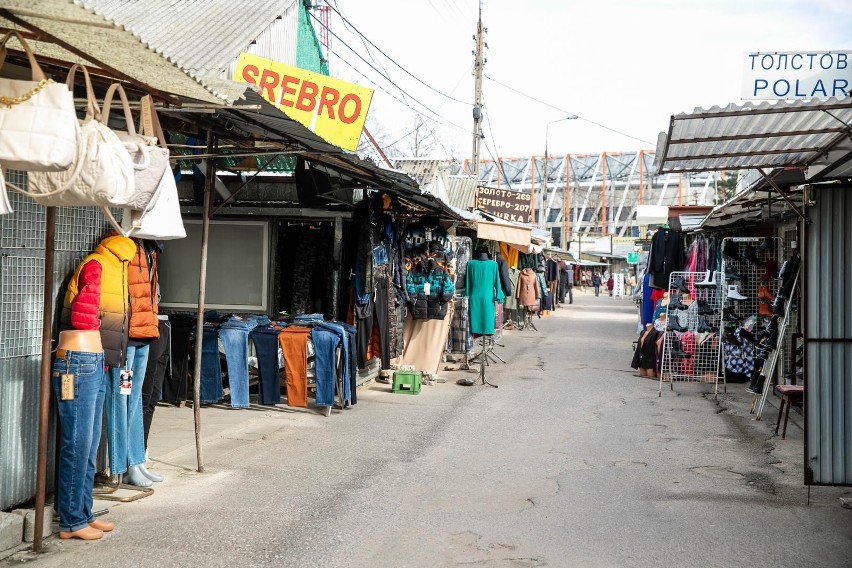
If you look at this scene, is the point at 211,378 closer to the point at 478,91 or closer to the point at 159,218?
the point at 159,218

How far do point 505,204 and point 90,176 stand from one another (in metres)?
20.0

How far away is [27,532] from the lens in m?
5.30

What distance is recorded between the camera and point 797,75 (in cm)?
697

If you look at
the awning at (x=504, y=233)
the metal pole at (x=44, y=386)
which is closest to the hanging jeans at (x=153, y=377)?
the metal pole at (x=44, y=386)

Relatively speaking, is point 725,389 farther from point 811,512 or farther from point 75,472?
point 75,472

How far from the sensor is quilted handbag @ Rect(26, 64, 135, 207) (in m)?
4.06

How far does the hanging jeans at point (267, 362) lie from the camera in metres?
10.3

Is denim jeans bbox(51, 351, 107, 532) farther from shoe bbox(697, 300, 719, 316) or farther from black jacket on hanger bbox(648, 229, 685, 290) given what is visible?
black jacket on hanger bbox(648, 229, 685, 290)

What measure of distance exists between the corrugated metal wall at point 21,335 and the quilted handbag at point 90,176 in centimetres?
162

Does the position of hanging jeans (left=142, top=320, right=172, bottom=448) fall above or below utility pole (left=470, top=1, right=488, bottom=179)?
below

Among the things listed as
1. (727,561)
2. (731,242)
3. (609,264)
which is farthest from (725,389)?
(609,264)

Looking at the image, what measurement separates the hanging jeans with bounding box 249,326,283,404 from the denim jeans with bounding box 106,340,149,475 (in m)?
3.59

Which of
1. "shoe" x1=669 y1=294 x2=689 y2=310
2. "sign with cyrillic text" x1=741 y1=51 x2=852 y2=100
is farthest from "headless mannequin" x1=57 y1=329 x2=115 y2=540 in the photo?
"shoe" x1=669 y1=294 x2=689 y2=310

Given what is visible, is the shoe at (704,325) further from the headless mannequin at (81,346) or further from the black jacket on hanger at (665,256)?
the headless mannequin at (81,346)
